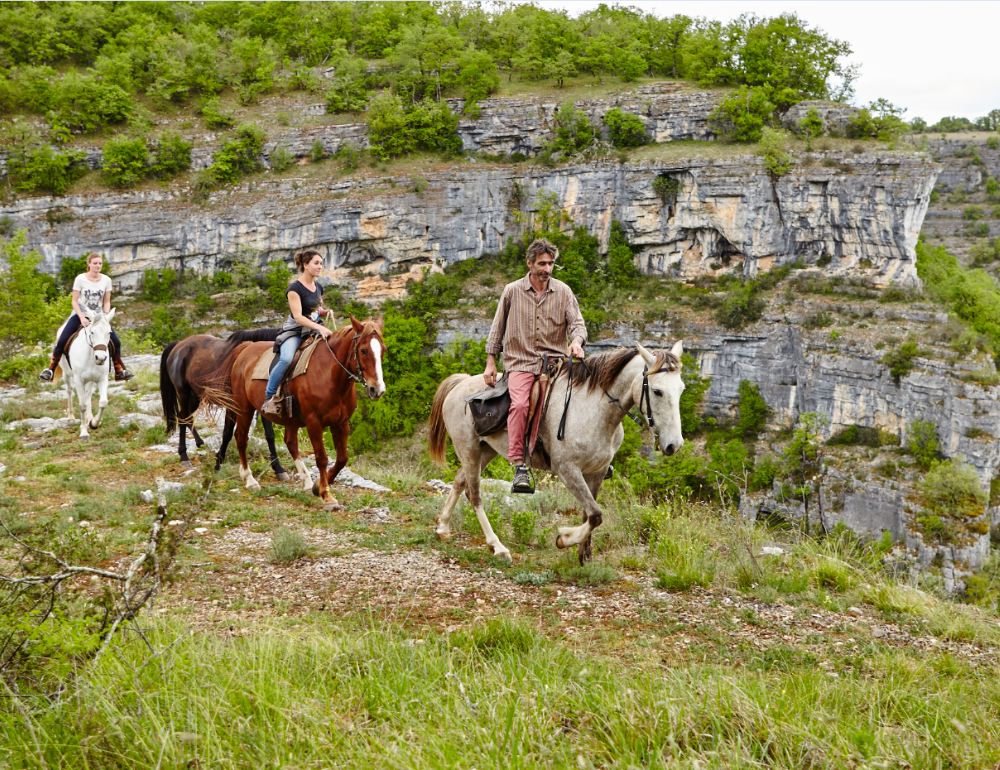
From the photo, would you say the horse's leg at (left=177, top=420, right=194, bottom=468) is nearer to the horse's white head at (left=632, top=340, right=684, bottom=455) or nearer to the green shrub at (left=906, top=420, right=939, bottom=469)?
the horse's white head at (left=632, top=340, right=684, bottom=455)

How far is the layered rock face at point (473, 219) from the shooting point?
186 ft

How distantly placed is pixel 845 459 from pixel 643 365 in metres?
48.5

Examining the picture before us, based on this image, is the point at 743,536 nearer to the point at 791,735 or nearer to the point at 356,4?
the point at 791,735

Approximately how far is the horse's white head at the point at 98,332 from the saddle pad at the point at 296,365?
3785 millimetres

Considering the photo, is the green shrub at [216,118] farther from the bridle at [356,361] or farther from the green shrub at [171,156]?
the bridle at [356,361]

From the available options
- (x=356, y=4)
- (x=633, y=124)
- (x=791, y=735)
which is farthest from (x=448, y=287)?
(x=791, y=735)

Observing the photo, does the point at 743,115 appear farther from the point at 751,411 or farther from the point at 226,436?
the point at 226,436

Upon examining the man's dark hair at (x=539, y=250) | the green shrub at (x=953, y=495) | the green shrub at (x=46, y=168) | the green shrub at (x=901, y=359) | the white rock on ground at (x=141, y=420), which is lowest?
the green shrub at (x=953, y=495)

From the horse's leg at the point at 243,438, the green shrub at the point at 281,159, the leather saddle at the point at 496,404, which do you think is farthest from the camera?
the green shrub at the point at 281,159

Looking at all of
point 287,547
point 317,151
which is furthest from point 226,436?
point 317,151

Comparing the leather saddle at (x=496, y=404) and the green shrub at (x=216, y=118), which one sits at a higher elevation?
the green shrub at (x=216, y=118)

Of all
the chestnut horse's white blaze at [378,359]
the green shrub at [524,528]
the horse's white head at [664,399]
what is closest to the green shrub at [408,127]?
the chestnut horse's white blaze at [378,359]

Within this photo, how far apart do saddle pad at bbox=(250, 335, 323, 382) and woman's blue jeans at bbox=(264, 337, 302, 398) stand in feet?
0.29

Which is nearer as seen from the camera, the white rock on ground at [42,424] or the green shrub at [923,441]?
the white rock on ground at [42,424]
